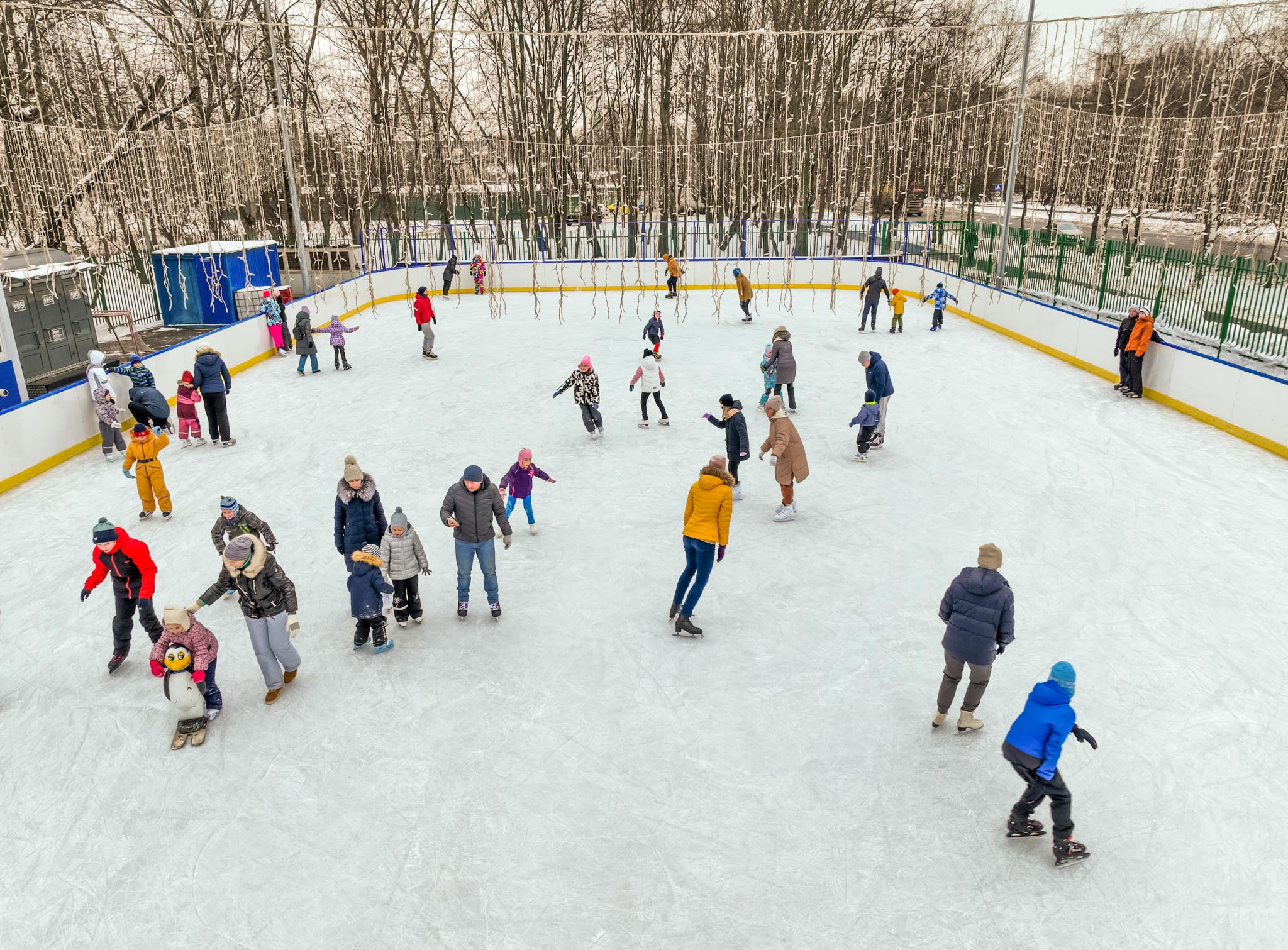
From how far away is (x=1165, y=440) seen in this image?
10391 millimetres

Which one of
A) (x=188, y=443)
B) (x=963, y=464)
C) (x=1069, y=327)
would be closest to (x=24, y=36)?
(x=188, y=443)

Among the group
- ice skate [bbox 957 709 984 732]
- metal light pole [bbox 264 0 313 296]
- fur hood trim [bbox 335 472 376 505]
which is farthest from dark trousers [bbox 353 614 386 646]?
metal light pole [bbox 264 0 313 296]

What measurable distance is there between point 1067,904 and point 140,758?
16.5 ft

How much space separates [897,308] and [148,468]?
13.5 metres

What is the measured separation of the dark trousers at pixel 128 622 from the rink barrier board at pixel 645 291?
507cm

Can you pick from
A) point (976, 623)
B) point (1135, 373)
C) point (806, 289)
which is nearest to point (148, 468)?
point (976, 623)

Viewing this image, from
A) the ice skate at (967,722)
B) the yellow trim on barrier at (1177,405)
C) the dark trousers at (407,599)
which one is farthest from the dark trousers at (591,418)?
the yellow trim on barrier at (1177,405)

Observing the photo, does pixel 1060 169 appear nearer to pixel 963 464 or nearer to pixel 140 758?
pixel 963 464

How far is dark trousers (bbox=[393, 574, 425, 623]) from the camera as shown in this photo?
5.96 m

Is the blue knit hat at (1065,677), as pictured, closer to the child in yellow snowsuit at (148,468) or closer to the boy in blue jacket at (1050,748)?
the boy in blue jacket at (1050,748)

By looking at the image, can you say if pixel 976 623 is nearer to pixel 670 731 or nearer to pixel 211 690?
pixel 670 731

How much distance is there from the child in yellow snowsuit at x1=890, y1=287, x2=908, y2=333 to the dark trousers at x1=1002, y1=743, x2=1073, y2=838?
44.7 ft

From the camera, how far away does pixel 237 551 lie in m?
4.86

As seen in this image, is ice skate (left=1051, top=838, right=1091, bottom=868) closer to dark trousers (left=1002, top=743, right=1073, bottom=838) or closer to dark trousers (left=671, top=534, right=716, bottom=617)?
dark trousers (left=1002, top=743, right=1073, bottom=838)
